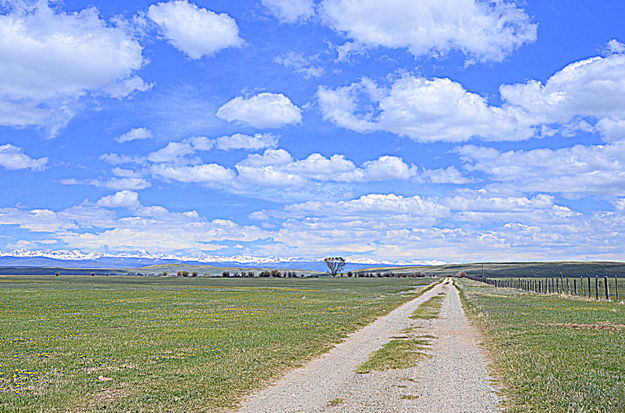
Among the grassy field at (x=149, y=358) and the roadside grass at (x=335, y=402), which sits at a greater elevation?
the roadside grass at (x=335, y=402)

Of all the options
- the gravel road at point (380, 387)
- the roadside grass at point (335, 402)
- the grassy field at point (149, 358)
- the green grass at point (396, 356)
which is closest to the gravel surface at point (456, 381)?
the gravel road at point (380, 387)

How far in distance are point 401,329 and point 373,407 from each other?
1774 cm

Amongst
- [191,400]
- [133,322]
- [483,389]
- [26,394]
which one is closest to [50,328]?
[133,322]

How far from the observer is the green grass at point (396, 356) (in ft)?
56.6

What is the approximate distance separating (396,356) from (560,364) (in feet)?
17.8

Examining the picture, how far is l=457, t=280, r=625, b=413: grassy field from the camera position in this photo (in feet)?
40.7

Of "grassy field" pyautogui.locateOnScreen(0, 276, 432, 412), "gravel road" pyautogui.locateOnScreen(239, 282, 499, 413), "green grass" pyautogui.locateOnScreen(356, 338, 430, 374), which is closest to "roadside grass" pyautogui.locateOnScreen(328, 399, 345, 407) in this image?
"gravel road" pyautogui.locateOnScreen(239, 282, 499, 413)

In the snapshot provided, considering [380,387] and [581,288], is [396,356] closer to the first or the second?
[380,387]

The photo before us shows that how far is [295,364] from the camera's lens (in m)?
18.0

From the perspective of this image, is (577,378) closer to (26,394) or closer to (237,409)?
(237,409)

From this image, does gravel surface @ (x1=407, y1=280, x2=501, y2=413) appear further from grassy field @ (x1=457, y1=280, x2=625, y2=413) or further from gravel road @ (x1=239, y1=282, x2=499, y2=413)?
grassy field @ (x1=457, y1=280, x2=625, y2=413)

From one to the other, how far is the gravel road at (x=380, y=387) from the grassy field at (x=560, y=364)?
0.77 m

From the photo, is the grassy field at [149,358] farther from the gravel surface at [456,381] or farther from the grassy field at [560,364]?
the grassy field at [560,364]

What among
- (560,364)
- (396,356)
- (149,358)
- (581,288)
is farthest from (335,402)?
(581,288)
